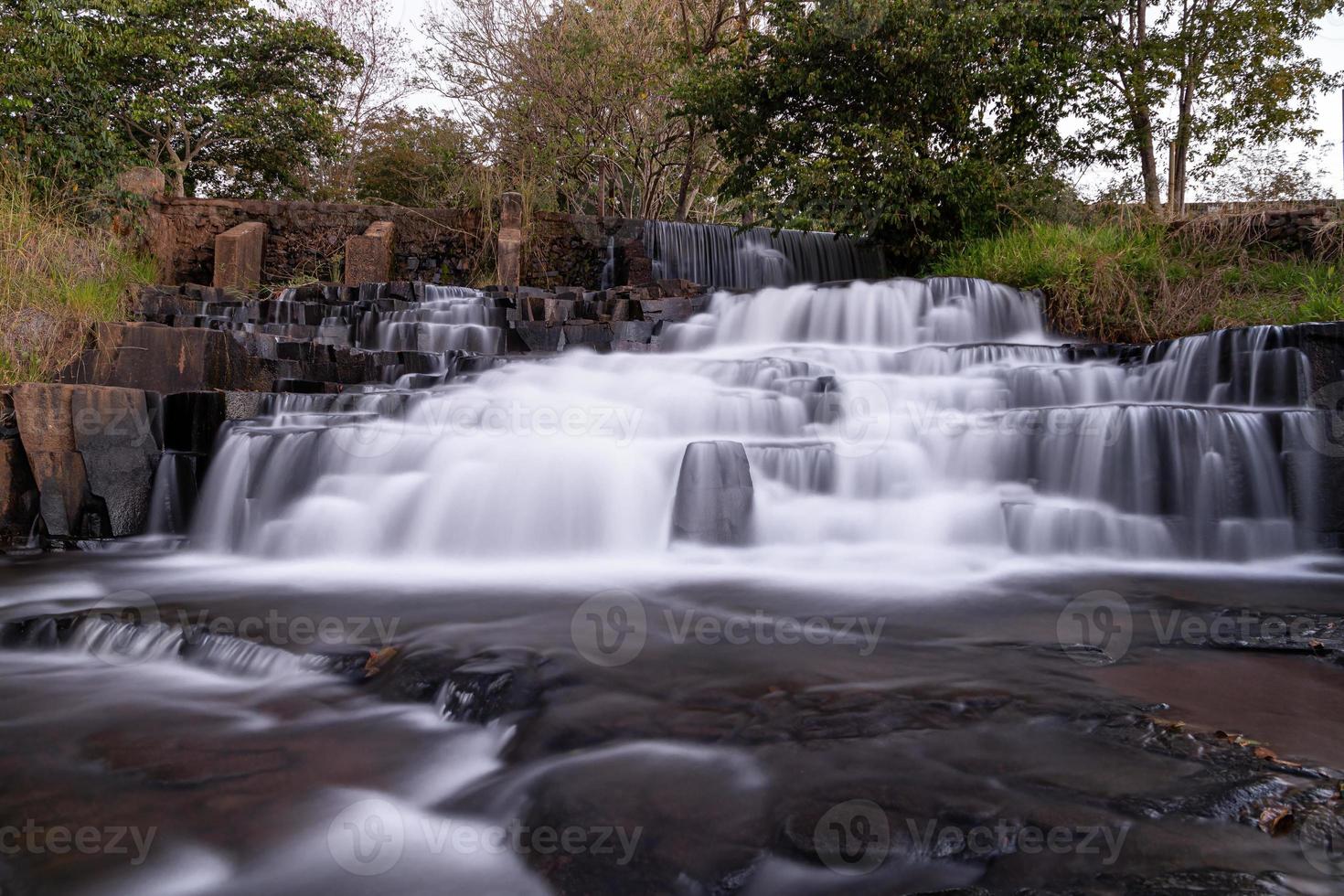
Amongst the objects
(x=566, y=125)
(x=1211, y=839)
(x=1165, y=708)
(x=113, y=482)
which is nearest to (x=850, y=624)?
(x=1165, y=708)

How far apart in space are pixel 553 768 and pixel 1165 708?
5.53 ft

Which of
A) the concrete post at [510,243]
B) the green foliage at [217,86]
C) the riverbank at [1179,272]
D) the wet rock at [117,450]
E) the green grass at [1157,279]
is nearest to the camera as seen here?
the wet rock at [117,450]

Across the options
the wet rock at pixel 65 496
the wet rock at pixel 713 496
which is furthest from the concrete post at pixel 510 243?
the wet rock at pixel 713 496

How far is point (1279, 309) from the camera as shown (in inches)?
305

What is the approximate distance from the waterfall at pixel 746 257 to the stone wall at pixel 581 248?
36 centimetres

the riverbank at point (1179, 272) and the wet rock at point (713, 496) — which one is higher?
the riverbank at point (1179, 272)

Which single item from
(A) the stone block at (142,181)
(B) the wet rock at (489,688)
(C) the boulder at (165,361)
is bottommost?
(B) the wet rock at (489,688)

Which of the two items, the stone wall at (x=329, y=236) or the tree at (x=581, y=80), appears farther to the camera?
the tree at (x=581, y=80)

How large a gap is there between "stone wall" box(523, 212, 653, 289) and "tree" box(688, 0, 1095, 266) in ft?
7.21

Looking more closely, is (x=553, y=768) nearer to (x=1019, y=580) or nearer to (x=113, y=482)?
(x=1019, y=580)

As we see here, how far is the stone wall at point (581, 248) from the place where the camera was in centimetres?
1328

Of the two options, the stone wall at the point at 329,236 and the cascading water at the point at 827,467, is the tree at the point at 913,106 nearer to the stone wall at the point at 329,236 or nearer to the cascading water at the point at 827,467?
the stone wall at the point at 329,236

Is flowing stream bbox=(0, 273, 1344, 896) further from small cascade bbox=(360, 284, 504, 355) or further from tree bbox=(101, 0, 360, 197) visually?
tree bbox=(101, 0, 360, 197)

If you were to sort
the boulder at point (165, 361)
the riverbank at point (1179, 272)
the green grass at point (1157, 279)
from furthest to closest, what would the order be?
the riverbank at point (1179, 272), the green grass at point (1157, 279), the boulder at point (165, 361)
